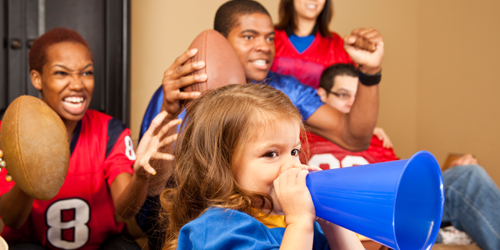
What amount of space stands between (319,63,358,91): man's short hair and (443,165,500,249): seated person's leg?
25.3 inches

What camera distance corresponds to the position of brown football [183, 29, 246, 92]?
3.88 ft

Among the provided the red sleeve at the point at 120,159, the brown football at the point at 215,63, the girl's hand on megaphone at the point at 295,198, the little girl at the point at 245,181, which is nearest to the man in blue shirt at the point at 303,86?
the red sleeve at the point at 120,159

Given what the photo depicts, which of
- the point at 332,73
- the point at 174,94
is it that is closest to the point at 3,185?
the point at 174,94

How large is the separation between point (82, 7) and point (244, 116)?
183cm

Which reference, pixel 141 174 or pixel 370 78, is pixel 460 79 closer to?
pixel 370 78

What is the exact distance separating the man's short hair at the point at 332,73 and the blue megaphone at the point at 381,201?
1433 mm

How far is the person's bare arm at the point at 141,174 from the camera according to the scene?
1098mm

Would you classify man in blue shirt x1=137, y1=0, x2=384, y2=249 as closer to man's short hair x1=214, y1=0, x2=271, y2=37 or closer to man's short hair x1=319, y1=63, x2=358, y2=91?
man's short hair x1=214, y1=0, x2=271, y2=37

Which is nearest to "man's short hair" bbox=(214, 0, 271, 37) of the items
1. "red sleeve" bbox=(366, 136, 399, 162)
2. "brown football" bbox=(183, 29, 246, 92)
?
"brown football" bbox=(183, 29, 246, 92)

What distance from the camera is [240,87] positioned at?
0.88 meters

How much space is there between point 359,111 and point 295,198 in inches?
38.0

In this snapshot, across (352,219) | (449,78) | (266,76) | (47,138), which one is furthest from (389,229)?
(449,78)

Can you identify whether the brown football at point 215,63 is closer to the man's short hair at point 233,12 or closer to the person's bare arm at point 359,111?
the man's short hair at point 233,12

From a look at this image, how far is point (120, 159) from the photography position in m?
1.40
